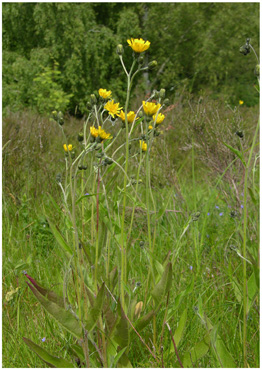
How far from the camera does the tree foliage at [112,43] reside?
872 cm

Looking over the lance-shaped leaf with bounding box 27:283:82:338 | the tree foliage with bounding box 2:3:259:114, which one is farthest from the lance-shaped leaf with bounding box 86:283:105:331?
the tree foliage with bounding box 2:3:259:114

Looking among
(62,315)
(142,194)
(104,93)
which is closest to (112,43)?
(142,194)

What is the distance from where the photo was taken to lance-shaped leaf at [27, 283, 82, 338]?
868 mm

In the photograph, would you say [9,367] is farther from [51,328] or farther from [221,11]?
[221,11]

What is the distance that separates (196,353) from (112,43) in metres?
9.12

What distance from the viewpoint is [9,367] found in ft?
3.71

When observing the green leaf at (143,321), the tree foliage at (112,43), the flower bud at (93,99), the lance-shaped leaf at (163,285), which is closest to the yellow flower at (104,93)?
the flower bud at (93,99)

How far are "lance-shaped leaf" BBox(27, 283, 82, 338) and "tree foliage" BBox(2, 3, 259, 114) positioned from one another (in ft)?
22.8

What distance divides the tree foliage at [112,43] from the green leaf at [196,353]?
702cm

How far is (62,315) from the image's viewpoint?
2.89 ft

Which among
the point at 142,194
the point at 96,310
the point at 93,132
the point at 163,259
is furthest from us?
the point at 142,194

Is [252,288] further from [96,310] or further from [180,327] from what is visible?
→ [96,310]

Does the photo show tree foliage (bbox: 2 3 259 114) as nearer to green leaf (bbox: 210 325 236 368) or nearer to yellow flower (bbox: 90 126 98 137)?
yellow flower (bbox: 90 126 98 137)

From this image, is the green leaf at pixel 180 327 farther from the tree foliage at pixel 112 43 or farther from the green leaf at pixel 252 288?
the tree foliage at pixel 112 43
